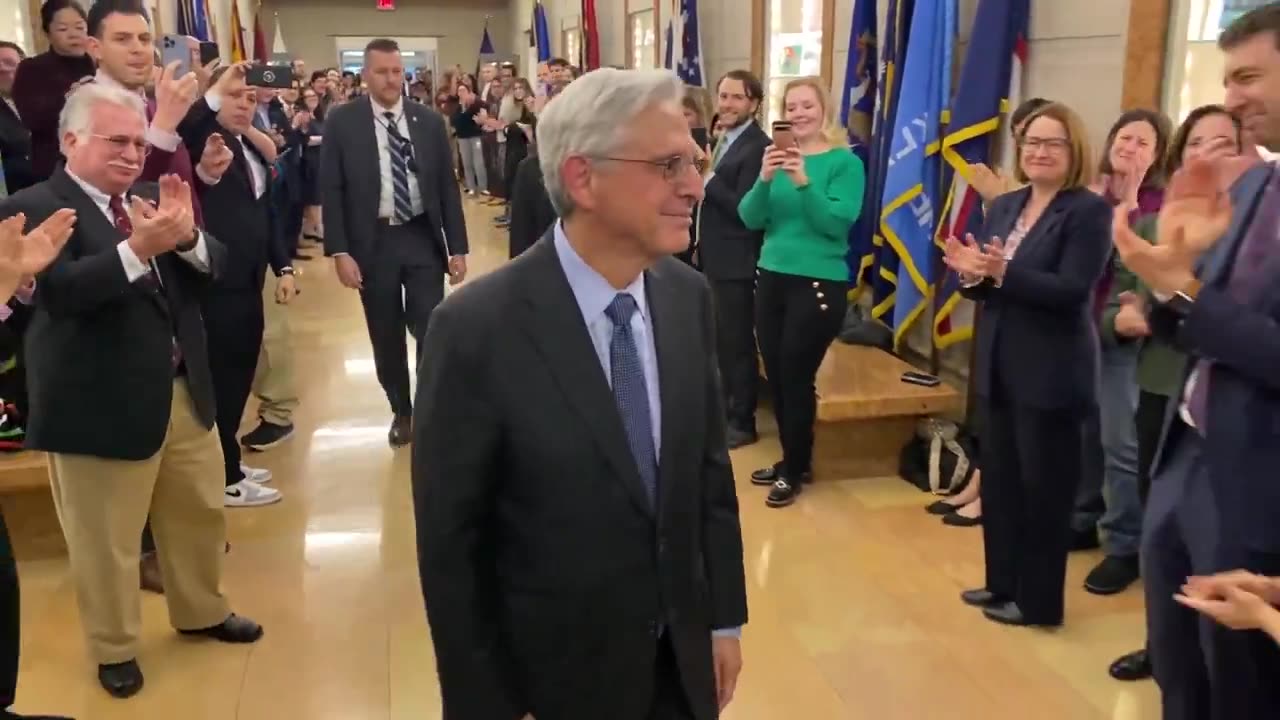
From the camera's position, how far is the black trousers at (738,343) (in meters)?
4.75

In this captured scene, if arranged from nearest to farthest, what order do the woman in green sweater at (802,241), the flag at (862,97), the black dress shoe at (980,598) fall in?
1. the black dress shoe at (980,598)
2. the woman in green sweater at (802,241)
3. the flag at (862,97)

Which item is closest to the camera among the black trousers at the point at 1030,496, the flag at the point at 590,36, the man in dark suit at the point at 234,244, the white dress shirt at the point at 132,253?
the white dress shirt at the point at 132,253

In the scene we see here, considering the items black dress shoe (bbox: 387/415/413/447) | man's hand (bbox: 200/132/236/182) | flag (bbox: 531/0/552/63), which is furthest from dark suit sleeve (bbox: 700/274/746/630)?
flag (bbox: 531/0/552/63)

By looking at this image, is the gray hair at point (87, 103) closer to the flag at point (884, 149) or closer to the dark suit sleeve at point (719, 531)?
the dark suit sleeve at point (719, 531)

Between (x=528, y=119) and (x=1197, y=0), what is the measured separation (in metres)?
6.60

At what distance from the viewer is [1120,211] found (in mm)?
1774

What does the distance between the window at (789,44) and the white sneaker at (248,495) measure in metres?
3.50

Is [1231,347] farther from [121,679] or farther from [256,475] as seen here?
[256,475]

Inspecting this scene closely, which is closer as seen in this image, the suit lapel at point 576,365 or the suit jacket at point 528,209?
the suit lapel at point 576,365

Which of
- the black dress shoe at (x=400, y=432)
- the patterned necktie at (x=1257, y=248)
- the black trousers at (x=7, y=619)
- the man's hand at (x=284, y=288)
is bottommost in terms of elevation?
the black dress shoe at (x=400, y=432)

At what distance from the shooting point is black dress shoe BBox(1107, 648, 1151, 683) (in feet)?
9.63

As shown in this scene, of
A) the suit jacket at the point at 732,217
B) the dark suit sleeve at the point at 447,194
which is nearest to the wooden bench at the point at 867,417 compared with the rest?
the suit jacket at the point at 732,217

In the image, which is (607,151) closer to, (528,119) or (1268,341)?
(1268,341)

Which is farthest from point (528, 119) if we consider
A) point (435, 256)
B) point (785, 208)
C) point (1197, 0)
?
point (1197, 0)
